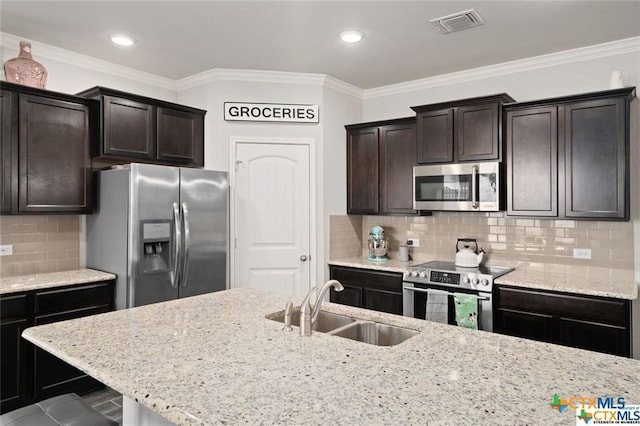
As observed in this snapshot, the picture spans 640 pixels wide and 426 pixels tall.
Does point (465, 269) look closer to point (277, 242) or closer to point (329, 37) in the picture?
point (277, 242)

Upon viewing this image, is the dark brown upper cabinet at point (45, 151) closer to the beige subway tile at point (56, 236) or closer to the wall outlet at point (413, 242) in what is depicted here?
the beige subway tile at point (56, 236)

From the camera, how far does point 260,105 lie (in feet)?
13.7

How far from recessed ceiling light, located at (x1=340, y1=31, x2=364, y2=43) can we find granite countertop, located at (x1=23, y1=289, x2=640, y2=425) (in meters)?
2.29

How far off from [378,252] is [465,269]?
98cm

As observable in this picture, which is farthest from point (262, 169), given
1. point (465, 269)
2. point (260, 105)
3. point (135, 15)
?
point (465, 269)

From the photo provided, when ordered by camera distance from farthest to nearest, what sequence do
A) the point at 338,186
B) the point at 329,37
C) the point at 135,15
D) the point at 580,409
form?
the point at 338,186, the point at 329,37, the point at 135,15, the point at 580,409

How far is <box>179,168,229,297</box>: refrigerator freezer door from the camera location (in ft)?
11.9

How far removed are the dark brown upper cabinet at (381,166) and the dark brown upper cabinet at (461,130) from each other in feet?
0.75

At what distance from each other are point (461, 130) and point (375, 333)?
2.37 m

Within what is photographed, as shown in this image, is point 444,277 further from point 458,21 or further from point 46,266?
point 46,266

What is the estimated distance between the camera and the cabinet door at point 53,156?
3154mm

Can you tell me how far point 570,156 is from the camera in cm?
326

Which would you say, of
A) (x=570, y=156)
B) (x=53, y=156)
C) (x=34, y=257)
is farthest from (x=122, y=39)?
(x=570, y=156)

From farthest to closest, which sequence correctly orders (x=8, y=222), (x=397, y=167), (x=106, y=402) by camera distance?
(x=397, y=167) → (x=8, y=222) → (x=106, y=402)
